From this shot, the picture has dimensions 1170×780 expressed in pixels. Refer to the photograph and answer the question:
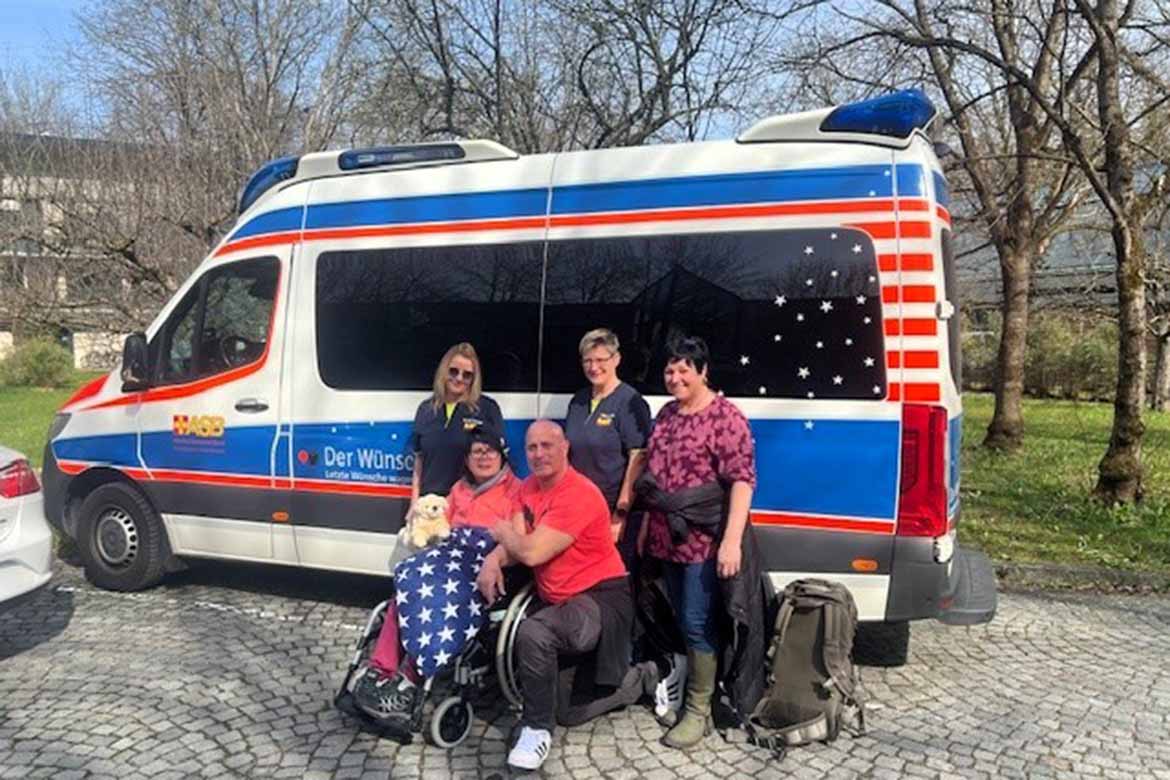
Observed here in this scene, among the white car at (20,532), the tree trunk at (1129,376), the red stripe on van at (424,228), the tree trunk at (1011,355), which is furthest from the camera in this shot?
the tree trunk at (1011,355)

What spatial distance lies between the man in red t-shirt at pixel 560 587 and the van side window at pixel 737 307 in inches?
32.3

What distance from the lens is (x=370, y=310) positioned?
5.11 meters

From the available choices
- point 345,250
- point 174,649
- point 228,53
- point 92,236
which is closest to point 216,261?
point 345,250

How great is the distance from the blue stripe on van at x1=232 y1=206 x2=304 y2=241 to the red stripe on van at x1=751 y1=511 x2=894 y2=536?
3.11m

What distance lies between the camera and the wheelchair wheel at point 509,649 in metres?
3.79

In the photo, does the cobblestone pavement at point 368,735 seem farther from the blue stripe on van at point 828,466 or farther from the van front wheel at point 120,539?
the blue stripe on van at point 828,466

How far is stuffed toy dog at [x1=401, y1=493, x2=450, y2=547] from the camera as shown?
441 centimetres

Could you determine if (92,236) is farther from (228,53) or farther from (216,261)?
(216,261)

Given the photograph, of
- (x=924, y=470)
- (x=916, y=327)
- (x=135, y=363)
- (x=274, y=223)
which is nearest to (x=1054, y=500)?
(x=924, y=470)

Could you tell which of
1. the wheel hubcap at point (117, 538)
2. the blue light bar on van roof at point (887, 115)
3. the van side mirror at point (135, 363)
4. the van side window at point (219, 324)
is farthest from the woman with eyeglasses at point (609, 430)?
the wheel hubcap at point (117, 538)

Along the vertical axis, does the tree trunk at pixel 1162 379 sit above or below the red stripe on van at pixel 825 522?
above

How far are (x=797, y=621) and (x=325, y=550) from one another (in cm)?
273

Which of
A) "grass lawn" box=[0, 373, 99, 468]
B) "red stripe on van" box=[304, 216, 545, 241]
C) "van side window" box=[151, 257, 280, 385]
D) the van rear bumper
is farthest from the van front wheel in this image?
the van rear bumper

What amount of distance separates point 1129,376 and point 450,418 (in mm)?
6416
